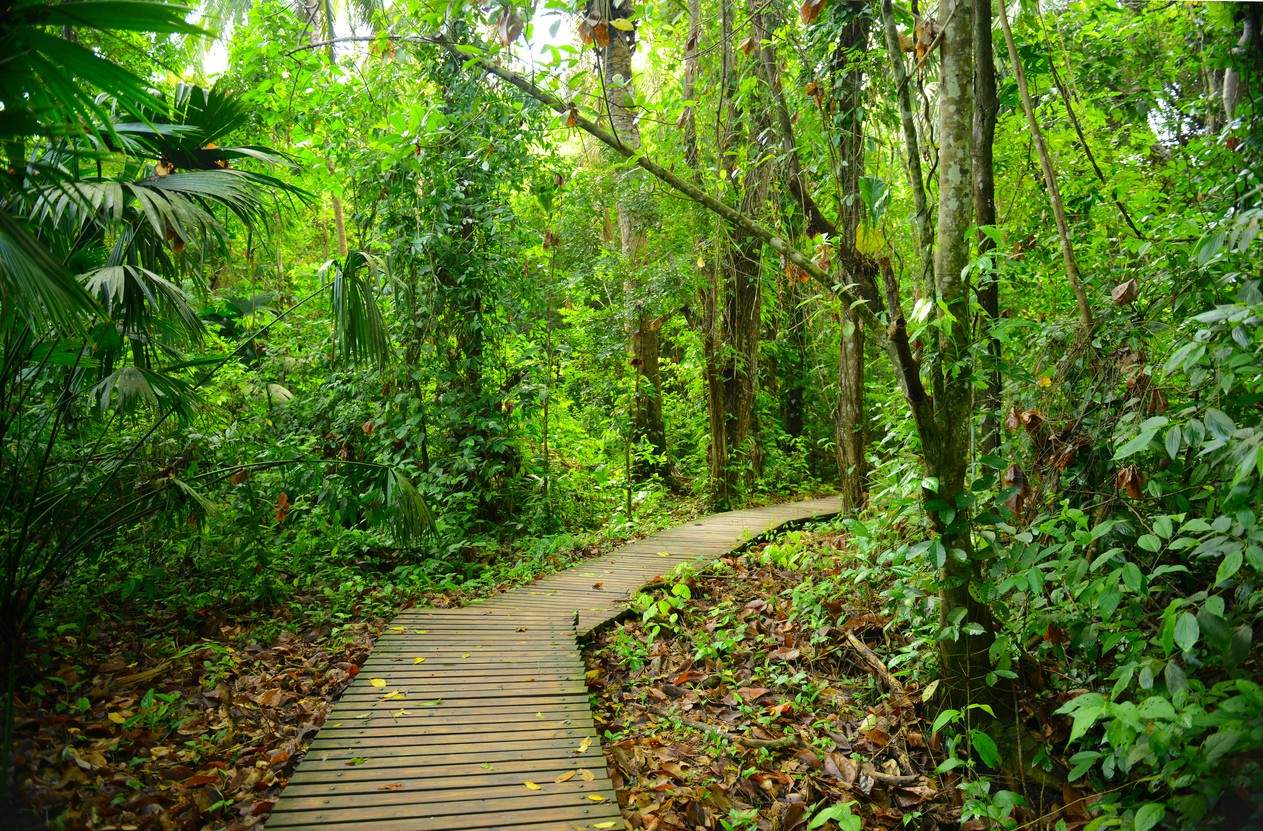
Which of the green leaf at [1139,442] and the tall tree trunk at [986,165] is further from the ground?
the tall tree trunk at [986,165]

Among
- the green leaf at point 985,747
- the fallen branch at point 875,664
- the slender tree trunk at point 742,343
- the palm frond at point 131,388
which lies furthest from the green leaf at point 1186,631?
the slender tree trunk at point 742,343

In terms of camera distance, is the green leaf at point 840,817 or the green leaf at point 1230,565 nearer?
the green leaf at point 1230,565

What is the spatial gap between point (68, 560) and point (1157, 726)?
495cm

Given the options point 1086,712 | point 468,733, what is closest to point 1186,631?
point 1086,712

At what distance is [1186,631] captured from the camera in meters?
2.45

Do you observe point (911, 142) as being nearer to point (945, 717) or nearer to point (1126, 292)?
point (1126, 292)

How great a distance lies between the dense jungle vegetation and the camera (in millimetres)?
2705

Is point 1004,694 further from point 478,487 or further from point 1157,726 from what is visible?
point 478,487

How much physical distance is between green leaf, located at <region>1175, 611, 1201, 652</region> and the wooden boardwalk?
214 centimetres

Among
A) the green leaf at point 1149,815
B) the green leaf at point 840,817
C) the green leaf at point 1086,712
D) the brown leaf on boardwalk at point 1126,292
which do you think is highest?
the brown leaf on boardwalk at point 1126,292

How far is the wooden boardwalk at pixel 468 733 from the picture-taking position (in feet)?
9.85

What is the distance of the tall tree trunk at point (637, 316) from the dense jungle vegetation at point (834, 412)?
1902mm

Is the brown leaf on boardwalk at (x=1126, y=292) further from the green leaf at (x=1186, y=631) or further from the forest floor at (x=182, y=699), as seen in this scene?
the forest floor at (x=182, y=699)

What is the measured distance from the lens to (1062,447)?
337 centimetres
